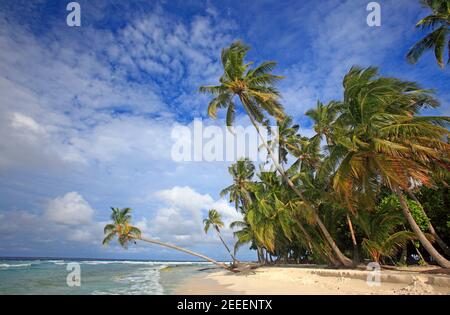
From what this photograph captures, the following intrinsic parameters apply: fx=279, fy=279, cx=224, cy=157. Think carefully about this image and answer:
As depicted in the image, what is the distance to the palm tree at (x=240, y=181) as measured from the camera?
34.0m

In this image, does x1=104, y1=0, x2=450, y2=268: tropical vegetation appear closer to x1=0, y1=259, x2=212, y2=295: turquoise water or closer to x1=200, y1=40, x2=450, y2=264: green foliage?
x1=200, y1=40, x2=450, y2=264: green foliage

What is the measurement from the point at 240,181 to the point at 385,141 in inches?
940

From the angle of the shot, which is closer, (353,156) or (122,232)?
(353,156)

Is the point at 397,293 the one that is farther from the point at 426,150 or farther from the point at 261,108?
the point at 261,108

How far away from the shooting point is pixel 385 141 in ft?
36.3

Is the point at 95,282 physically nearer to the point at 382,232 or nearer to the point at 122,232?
the point at 122,232

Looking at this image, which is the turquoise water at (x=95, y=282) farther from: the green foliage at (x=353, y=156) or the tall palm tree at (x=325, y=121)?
the tall palm tree at (x=325, y=121)

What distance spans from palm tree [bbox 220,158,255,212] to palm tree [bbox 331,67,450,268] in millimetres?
20182

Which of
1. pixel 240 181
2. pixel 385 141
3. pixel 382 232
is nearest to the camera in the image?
pixel 385 141

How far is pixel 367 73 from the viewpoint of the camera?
14.1m

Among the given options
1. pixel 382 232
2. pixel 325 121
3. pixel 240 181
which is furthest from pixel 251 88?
pixel 240 181

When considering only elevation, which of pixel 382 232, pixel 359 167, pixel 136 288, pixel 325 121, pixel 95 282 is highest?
pixel 325 121

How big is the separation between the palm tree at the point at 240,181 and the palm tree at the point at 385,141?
20182 mm
